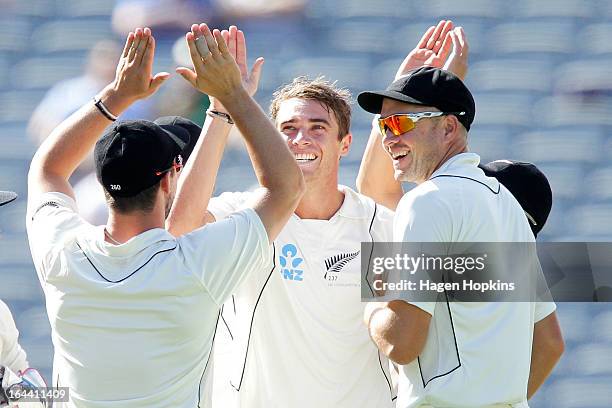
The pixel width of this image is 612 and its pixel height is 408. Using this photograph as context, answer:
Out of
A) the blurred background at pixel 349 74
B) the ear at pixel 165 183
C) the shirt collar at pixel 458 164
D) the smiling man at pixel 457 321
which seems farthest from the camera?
the blurred background at pixel 349 74

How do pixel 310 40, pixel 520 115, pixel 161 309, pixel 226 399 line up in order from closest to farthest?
pixel 161 309, pixel 226 399, pixel 520 115, pixel 310 40

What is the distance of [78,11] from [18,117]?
0.82 metres

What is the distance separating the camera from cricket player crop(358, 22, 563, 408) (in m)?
2.50

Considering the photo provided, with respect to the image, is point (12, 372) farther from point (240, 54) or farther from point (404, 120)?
point (404, 120)

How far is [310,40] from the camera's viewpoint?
20.4 feet

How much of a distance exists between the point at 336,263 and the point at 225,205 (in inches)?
15.2

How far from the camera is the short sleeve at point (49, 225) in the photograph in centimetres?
241

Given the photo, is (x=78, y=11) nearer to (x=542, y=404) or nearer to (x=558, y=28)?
(x=558, y=28)

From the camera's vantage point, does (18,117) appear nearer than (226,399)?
No

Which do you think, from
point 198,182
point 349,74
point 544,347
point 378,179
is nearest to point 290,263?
point 198,182

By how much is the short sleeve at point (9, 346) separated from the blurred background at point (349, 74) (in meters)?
2.20

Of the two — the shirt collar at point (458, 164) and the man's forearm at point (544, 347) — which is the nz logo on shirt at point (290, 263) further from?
the man's forearm at point (544, 347)

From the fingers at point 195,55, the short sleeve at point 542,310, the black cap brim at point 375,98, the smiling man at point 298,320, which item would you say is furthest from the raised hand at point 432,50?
the fingers at point 195,55

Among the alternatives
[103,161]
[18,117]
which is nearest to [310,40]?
[18,117]
